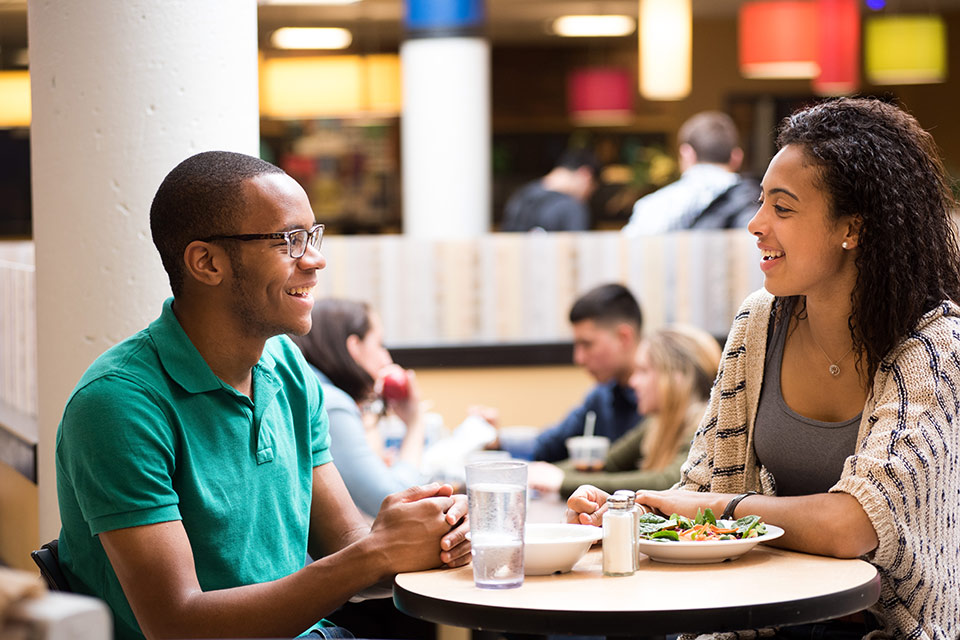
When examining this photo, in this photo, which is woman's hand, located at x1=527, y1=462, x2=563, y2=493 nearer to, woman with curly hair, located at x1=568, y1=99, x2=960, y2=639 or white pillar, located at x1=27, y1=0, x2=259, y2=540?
woman with curly hair, located at x1=568, y1=99, x2=960, y2=639

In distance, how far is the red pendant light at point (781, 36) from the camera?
7242 mm

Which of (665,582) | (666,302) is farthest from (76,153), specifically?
(666,302)

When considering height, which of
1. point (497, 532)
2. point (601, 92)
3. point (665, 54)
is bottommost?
point (497, 532)

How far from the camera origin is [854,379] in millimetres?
2055

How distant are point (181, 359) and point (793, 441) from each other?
1.03m

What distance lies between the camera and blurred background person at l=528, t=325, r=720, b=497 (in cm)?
349

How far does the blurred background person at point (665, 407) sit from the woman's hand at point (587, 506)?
1.40m

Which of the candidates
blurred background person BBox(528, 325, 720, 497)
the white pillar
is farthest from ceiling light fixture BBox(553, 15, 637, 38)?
the white pillar

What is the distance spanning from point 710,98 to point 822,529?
10.7 m

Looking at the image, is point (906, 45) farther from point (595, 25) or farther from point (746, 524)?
point (746, 524)

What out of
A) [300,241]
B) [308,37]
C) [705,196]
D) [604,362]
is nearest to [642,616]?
[300,241]

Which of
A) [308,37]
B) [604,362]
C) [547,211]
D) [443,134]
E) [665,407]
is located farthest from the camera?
[308,37]

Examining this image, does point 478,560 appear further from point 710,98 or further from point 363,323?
point 710,98

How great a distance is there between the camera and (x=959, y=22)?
→ 39.6 ft
